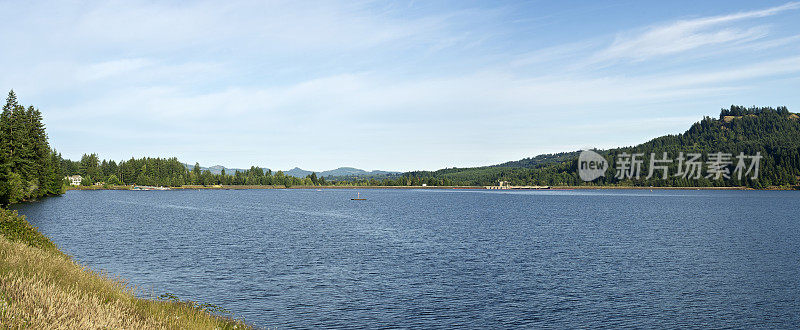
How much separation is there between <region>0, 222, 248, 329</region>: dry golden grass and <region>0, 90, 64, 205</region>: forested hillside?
93.1 m

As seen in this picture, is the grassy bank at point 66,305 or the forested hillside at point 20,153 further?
the forested hillside at point 20,153

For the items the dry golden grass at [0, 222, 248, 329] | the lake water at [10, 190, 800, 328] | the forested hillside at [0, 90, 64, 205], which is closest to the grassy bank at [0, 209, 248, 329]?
the dry golden grass at [0, 222, 248, 329]

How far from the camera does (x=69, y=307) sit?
1458 cm

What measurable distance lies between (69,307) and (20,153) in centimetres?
11476

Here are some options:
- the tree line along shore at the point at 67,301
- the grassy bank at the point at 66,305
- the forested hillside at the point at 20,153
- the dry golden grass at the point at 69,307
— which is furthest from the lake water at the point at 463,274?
the forested hillside at the point at 20,153

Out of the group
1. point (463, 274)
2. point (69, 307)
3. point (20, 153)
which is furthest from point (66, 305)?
point (20, 153)

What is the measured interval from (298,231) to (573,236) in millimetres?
38870

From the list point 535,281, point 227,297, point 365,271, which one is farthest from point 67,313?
point 535,281

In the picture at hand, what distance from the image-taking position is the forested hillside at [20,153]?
96938 millimetres

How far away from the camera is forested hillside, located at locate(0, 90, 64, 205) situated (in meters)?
96.9

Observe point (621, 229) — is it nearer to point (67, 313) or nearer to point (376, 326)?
point (376, 326)

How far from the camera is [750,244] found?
61156 millimetres

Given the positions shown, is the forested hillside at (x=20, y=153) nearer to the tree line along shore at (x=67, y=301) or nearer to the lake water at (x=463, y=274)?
the lake water at (x=463, y=274)

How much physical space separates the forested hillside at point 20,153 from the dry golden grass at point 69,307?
305ft
